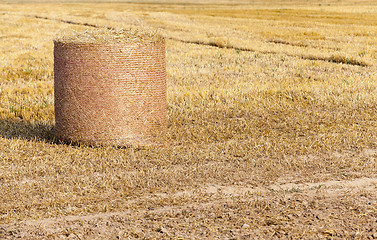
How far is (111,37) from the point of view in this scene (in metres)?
8.34

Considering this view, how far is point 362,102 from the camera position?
36.2ft

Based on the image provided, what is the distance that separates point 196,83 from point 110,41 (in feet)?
19.0

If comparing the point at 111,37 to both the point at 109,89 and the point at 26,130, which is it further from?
→ the point at 26,130

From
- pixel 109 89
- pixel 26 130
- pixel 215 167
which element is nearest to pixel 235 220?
pixel 215 167

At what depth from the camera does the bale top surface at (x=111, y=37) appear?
26.5 ft

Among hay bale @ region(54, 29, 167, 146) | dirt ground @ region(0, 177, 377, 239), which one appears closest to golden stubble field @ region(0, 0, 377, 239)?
dirt ground @ region(0, 177, 377, 239)

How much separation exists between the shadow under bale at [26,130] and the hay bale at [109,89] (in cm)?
71

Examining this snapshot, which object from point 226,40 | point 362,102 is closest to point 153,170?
point 362,102

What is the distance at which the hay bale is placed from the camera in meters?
7.93

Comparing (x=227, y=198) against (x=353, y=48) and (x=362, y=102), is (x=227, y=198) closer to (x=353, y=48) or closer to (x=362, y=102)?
(x=362, y=102)

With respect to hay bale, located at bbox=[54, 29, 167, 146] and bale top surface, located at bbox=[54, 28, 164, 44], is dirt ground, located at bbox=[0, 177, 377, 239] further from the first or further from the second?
bale top surface, located at bbox=[54, 28, 164, 44]

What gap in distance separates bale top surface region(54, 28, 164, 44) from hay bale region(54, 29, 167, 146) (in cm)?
2

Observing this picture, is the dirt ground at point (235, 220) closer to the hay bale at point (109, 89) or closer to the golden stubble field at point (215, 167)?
the golden stubble field at point (215, 167)

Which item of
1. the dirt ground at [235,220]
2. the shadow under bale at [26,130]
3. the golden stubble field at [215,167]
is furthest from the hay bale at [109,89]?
the dirt ground at [235,220]
